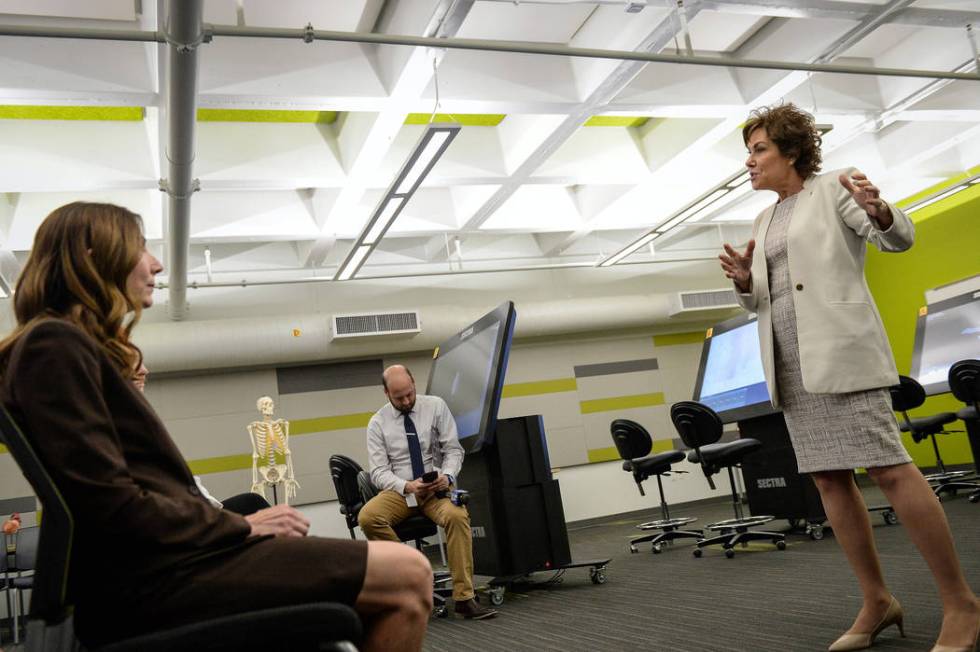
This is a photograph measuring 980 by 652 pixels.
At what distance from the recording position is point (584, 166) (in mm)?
8148

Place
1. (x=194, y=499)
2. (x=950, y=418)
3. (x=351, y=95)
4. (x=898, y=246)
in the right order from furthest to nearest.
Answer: (x=950, y=418) → (x=351, y=95) → (x=898, y=246) → (x=194, y=499)

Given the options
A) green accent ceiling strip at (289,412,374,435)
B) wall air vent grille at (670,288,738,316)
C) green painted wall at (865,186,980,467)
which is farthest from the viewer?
wall air vent grille at (670,288,738,316)

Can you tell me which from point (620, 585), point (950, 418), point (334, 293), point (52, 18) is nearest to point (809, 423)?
point (620, 585)

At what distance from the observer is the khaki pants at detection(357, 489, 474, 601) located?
4355 mm

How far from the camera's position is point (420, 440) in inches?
192

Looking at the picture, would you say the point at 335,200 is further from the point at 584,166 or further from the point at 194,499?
the point at 194,499

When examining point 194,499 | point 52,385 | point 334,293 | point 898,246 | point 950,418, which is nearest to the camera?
point 52,385

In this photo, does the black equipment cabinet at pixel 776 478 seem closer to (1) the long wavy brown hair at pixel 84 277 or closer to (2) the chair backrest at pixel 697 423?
(2) the chair backrest at pixel 697 423

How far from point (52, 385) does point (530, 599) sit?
3852mm

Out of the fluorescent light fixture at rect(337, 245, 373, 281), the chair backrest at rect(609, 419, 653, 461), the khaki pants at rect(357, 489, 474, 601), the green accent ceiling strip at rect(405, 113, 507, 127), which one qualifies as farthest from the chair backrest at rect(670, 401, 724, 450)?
the fluorescent light fixture at rect(337, 245, 373, 281)

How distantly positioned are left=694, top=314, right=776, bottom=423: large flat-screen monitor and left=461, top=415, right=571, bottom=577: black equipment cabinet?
176cm

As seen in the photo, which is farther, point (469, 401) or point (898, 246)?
point (469, 401)

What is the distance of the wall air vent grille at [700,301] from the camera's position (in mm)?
10680

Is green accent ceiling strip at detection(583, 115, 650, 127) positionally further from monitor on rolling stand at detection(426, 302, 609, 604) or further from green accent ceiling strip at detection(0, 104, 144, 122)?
green accent ceiling strip at detection(0, 104, 144, 122)
